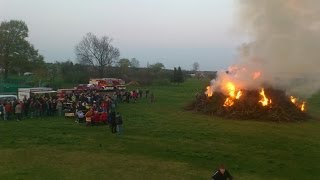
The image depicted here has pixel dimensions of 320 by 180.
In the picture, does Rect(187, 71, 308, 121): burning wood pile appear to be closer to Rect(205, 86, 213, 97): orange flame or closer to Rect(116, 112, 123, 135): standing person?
Rect(205, 86, 213, 97): orange flame

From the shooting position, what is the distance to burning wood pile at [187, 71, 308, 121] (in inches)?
1324

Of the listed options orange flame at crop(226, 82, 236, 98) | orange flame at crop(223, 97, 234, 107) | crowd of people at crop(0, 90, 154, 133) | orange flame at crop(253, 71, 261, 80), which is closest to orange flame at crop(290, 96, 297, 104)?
orange flame at crop(253, 71, 261, 80)

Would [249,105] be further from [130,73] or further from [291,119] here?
[130,73]

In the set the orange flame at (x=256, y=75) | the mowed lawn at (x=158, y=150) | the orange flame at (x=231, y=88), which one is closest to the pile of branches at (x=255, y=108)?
the orange flame at (x=231, y=88)

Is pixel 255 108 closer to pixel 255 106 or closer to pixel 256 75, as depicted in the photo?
pixel 255 106

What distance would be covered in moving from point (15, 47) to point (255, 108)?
43.8 m

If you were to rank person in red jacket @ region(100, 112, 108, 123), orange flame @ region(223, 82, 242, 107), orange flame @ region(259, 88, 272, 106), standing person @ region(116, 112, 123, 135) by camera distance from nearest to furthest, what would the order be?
standing person @ region(116, 112, 123, 135) → person in red jacket @ region(100, 112, 108, 123) → orange flame @ region(259, 88, 272, 106) → orange flame @ region(223, 82, 242, 107)

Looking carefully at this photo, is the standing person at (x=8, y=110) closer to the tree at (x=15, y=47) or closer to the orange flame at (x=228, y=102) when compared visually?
the orange flame at (x=228, y=102)

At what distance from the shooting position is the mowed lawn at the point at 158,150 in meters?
17.8

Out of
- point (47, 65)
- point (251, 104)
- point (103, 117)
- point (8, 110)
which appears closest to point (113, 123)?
point (103, 117)

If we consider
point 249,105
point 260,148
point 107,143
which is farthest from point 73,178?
point 249,105

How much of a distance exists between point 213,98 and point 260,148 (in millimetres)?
15452

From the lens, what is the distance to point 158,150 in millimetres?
21562

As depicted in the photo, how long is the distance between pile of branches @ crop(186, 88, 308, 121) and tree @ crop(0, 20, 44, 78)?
3796cm
